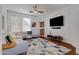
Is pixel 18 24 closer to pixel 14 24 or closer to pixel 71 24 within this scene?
pixel 14 24

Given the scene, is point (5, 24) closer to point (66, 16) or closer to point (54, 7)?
point (54, 7)

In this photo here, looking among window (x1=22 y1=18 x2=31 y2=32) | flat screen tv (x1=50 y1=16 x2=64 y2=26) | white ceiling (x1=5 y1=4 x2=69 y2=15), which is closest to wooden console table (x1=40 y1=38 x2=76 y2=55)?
flat screen tv (x1=50 y1=16 x2=64 y2=26)

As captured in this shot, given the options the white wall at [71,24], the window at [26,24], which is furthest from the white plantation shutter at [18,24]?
the white wall at [71,24]

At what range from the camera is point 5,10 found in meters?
1.79

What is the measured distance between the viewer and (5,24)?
5.83 feet

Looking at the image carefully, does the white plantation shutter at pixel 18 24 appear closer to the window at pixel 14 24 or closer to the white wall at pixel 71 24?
the window at pixel 14 24

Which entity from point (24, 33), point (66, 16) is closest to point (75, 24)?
point (66, 16)

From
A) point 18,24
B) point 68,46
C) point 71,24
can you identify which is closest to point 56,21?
point 71,24

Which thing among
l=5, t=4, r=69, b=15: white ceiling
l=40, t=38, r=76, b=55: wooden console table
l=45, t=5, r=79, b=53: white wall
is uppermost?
l=5, t=4, r=69, b=15: white ceiling

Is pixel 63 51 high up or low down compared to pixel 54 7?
down

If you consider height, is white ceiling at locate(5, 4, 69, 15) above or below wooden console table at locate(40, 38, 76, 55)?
above

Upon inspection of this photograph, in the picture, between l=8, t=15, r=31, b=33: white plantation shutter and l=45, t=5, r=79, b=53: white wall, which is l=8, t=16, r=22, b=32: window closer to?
l=8, t=15, r=31, b=33: white plantation shutter
